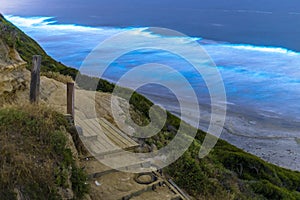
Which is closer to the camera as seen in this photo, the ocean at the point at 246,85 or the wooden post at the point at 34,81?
the wooden post at the point at 34,81

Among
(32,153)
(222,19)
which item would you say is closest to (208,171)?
(32,153)

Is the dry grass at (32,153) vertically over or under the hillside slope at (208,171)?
over

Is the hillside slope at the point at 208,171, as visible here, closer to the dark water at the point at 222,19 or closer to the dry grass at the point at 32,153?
the dry grass at the point at 32,153

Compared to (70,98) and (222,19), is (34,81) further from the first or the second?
(222,19)

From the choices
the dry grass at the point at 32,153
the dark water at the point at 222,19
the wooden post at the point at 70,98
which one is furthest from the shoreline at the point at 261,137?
the dark water at the point at 222,19

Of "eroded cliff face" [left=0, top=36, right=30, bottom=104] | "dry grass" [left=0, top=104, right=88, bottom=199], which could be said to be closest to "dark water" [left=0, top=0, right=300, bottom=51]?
"eroded cliff face" [left=0, top=36, right=30, bottom=104]

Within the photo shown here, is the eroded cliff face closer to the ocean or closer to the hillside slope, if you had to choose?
the hillside slope

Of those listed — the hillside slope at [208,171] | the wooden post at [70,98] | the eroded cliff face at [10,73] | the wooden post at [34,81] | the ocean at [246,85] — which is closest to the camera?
the wooden post at [34,81]
